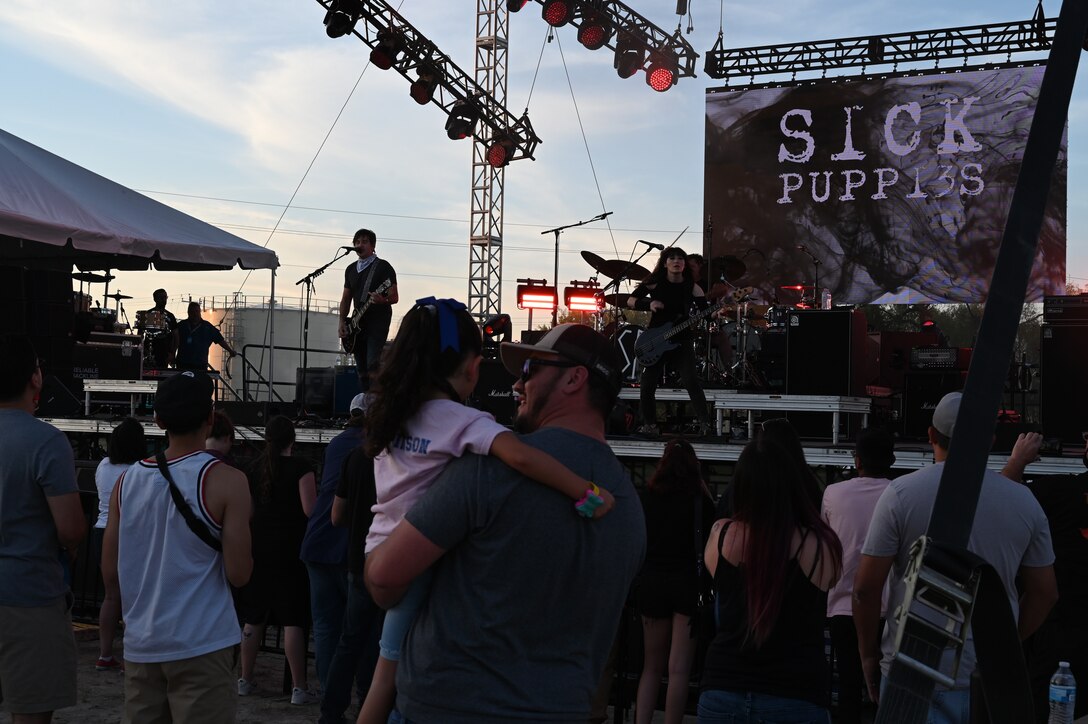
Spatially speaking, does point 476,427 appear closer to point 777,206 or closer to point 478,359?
point 478,359

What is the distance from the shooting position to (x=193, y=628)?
3490 mm

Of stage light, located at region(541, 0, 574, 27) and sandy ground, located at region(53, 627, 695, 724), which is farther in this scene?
stage light, located at region(541, 0, 574, 27)

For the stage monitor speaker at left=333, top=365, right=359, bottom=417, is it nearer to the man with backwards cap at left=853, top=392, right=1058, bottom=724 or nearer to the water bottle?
the man with backwards cap at left=853, top=392, right=1058, bottom=724

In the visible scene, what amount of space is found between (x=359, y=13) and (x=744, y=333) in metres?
7.05

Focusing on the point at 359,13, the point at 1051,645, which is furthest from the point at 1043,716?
the point at 359,13

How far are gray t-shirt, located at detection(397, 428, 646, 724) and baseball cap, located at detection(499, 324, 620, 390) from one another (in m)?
0.23

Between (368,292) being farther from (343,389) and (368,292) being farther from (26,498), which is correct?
(26,498)

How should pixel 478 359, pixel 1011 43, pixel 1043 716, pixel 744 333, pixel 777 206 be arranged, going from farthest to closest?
pixel 777 206 < pixel 1011 43 < pixel 744 333 < pixel 1043 716 < pixel 478 359

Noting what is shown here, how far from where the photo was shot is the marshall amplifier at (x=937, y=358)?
36.8 ft

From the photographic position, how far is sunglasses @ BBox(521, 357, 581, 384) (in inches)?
90.3

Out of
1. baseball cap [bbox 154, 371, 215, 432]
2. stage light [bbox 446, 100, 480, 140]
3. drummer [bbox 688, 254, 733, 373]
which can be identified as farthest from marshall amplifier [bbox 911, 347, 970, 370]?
baseball cap [bbox 154, 371, 215, 432]

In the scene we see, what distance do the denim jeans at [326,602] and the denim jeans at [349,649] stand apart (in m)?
0.64

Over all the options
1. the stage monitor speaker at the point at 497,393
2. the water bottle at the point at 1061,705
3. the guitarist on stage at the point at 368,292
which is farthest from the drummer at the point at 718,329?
the water bottle at the point at 1061,705

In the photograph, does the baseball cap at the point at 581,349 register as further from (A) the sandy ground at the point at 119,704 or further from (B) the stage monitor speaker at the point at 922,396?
(B) the stage monitor speaker at the point at 922,396
